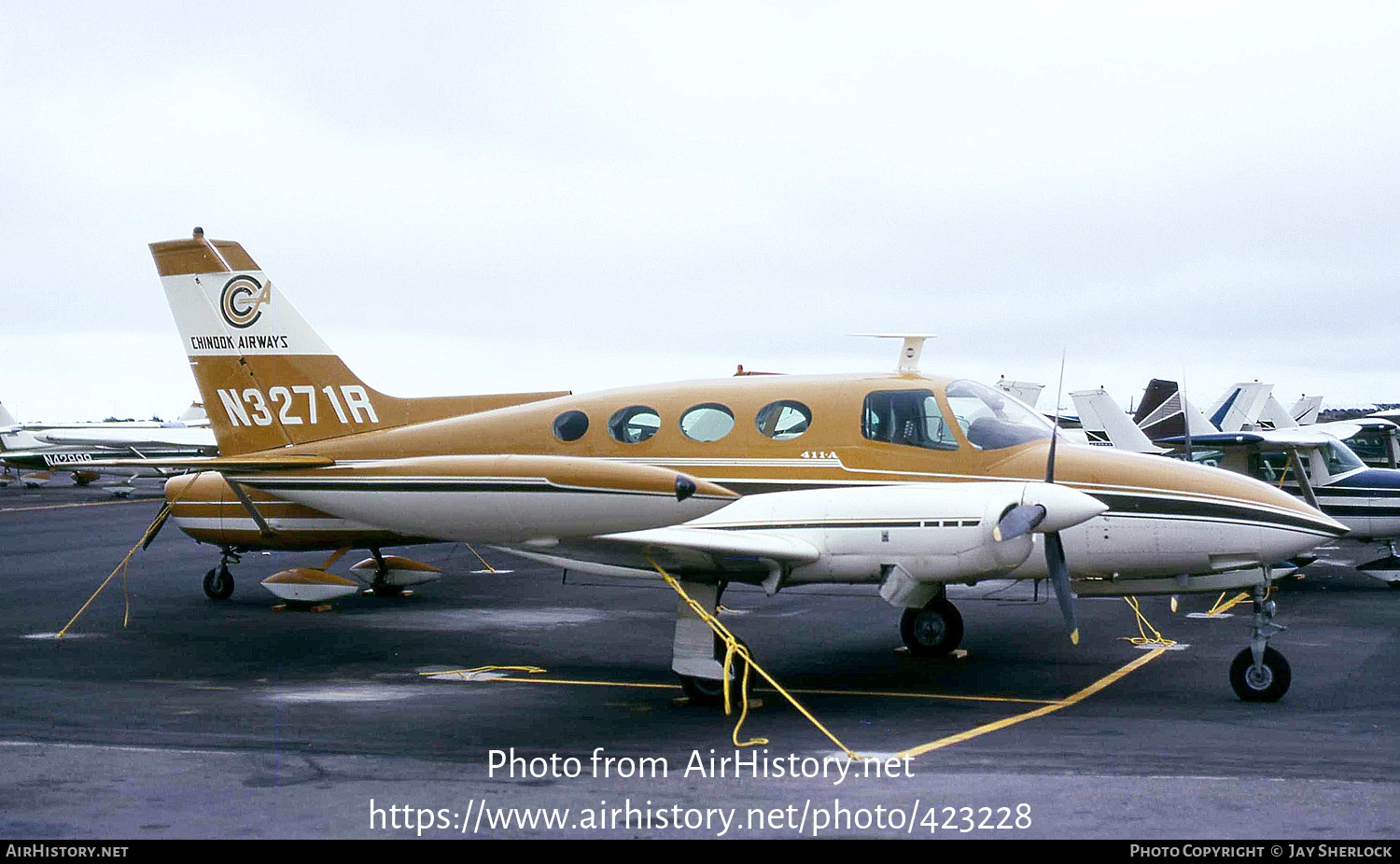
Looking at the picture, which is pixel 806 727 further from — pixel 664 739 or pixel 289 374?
pixel 289 374

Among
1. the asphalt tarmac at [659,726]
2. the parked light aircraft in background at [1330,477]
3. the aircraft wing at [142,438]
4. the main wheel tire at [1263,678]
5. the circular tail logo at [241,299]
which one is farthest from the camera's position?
the aircraft wing at [142,438]

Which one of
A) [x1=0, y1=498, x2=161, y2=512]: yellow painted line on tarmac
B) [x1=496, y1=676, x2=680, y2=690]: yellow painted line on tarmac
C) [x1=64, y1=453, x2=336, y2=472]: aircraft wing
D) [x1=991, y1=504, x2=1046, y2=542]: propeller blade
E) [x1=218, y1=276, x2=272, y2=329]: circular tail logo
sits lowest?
[x1=0, y1=498, x2=161, y2=512]: yellow painted line on tarmac

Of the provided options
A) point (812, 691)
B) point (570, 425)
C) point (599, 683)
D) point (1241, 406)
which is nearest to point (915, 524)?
point (812, 691)

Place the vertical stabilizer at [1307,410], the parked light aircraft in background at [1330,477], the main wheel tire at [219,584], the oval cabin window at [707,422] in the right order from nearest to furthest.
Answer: the oval cabin window at [707,422]
the main wheel tire at [219,584]
the parked light aircraft in background at [1330,477]
the vertical stabilizer at [1307,410]

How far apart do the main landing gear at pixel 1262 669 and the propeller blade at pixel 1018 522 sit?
98.3 inches

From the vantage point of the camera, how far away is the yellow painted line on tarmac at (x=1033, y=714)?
9039 millimetres

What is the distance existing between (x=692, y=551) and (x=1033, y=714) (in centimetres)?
324

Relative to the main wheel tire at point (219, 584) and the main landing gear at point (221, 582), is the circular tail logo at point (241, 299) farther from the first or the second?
the main wheel tire at point (219, 584)

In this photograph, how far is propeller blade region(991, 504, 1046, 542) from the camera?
385 inches

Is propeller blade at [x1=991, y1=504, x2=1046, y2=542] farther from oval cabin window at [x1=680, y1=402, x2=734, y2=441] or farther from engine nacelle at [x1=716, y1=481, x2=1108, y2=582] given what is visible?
oval cabin window at [x1=680, y1=402, x2=734, y2=441]

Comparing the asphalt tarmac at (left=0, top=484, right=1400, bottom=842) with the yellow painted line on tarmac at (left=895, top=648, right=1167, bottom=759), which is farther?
the yellow painted line on tarmac at (left=895, top=648, right=1167, bottom=759)

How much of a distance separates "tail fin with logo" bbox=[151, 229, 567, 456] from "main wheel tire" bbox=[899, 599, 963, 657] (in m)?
6.50

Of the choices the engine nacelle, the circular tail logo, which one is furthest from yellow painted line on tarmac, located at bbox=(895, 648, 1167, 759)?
the circular tail logo

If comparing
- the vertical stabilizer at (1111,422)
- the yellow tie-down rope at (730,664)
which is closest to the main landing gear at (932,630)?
the yellow tie-down rope at (730,664)
